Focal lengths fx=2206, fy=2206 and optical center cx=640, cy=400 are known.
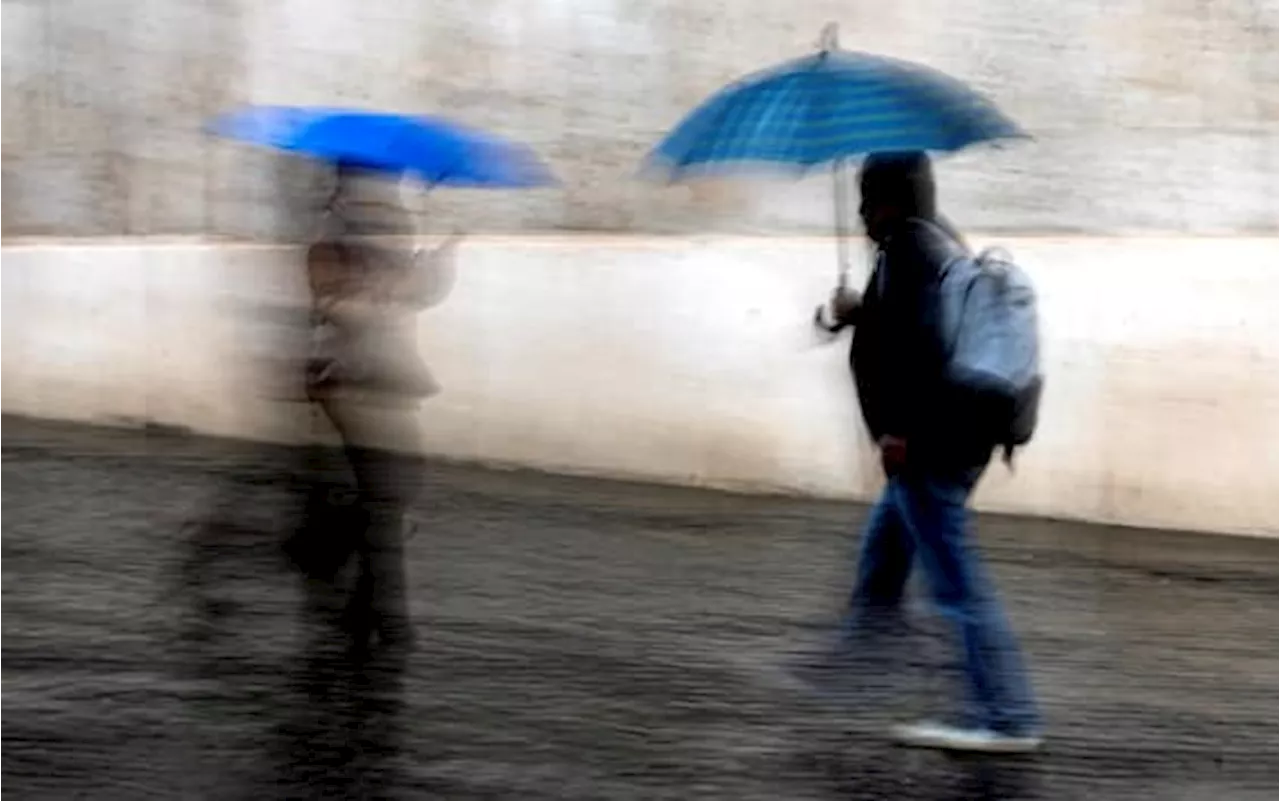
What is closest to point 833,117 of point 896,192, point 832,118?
point 832,118

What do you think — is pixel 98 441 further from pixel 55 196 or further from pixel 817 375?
pixel 817 375

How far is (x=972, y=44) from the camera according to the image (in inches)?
380

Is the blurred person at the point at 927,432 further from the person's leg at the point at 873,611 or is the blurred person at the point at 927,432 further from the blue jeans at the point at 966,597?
the person's leg at the point at 873,611

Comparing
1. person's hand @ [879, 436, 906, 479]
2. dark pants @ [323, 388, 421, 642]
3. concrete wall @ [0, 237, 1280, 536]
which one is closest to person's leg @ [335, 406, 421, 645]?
dark pants @ [323, 388, 421, 642]

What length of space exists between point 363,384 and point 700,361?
362 centimetres

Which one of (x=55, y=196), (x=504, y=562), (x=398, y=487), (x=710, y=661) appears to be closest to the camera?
(x=398, y=487)

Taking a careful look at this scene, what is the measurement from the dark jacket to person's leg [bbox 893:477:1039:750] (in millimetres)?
110

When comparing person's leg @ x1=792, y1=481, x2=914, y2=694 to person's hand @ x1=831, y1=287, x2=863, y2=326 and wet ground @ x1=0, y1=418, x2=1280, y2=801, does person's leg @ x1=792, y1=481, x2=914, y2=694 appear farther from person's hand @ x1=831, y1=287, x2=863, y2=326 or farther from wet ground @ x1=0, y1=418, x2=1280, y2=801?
person's hand @ x1=831, y1=287, x2=863, y2=326

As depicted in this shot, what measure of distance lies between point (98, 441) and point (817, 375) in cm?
342

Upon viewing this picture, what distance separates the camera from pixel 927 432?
586 centimetres

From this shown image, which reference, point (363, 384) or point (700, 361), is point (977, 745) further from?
point (700, 361)

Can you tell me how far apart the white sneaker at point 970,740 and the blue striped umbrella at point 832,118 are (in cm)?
157

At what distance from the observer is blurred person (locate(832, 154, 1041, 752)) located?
19.1 ft

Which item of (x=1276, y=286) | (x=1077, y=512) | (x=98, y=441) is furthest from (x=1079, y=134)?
(x=98, y=441)
